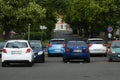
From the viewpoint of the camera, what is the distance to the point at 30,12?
59719 mm

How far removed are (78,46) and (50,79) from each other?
1184 centimetres

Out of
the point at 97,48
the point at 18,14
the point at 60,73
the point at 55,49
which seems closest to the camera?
the point at 60,73

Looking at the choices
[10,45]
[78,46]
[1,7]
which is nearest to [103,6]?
[1,7]

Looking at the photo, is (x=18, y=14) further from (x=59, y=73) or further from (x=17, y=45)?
(x=59, y=73)

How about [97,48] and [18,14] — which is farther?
[18,14]

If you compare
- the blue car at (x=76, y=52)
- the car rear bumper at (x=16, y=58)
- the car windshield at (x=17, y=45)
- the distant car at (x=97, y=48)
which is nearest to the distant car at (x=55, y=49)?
the distant car at (x=97, y=48)

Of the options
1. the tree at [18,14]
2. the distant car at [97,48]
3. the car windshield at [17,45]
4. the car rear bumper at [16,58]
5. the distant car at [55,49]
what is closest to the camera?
the car rear bumper at [16,58]

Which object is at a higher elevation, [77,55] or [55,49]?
[77,55]

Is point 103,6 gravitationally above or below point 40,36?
above

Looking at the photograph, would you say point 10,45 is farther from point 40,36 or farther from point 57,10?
point 57,10

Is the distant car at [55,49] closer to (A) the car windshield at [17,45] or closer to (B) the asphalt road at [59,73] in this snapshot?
(A) the car windshield at [17,45]

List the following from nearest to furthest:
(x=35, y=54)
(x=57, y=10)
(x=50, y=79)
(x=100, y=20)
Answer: (x=50, y=79)
(x=35, y=54)
(x=100, y=20)
(x=57, y=10)

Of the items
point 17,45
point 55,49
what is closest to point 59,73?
point 17,45

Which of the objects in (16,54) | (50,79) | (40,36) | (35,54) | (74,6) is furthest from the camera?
(74,6)
